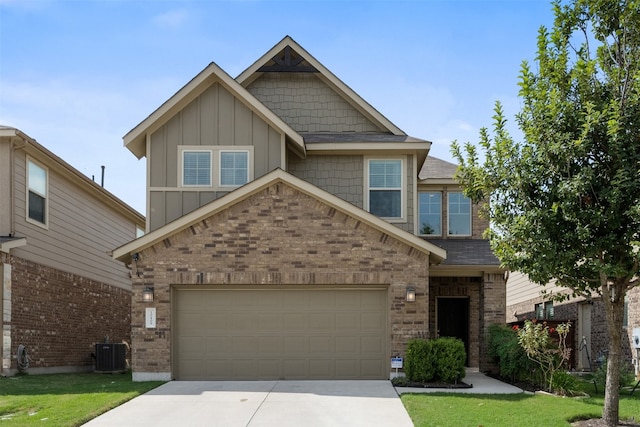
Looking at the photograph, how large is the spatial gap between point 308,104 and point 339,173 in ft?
7.60

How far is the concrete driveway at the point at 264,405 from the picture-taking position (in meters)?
10.4

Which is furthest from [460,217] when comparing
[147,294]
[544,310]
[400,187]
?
[147,294]

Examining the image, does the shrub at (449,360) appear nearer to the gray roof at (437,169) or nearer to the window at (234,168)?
the gray roof at (437,169)

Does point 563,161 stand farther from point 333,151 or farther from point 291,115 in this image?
point 291,115

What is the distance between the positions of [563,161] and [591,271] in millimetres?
1764

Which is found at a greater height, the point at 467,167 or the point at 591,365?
the point at 467,167

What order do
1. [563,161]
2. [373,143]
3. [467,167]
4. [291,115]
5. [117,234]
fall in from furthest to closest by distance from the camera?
[117,234] < [291,115] < [373,143] < [467,167] < [563,161]

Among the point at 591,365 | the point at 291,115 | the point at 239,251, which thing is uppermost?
the point at 291,115

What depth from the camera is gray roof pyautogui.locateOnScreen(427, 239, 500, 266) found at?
1722 centimetres

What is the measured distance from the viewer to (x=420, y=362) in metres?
14.2

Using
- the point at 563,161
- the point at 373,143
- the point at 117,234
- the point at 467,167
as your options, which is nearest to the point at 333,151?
the point at 373,143

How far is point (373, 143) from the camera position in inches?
681

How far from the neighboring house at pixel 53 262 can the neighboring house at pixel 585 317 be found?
11936 millimetres

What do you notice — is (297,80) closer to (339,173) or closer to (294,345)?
(339,173)
